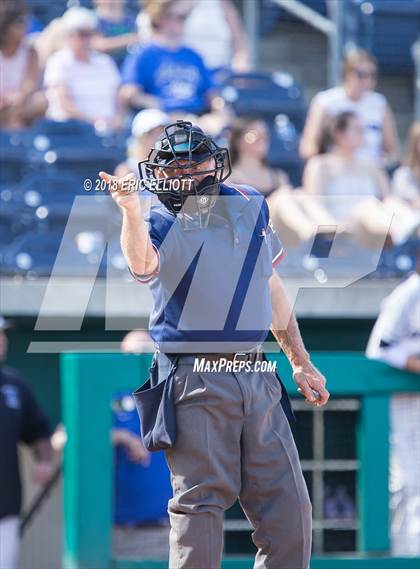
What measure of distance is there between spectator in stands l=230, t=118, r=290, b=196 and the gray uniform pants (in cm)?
334

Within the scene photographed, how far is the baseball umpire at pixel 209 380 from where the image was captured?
3.42m

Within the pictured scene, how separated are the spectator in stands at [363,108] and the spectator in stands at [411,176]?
0.19 m

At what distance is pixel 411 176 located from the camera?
7.31 m

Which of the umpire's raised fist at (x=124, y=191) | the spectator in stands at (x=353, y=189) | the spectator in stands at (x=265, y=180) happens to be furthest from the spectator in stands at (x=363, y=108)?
the umpire's raised fist at (x=124, y=191)

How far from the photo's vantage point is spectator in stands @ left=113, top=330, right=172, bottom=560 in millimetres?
5121

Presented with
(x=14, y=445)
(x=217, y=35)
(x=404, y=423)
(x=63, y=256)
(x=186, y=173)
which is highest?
(x=217, y=35)

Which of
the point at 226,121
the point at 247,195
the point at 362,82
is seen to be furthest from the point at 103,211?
the point at 247,195

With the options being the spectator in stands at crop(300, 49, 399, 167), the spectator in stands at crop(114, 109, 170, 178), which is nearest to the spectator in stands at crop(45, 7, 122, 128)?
the spectator in stands at crop(114, 109, 170, 178)

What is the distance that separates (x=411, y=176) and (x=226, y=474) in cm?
425

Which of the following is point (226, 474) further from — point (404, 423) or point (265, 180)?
point (265, 180)

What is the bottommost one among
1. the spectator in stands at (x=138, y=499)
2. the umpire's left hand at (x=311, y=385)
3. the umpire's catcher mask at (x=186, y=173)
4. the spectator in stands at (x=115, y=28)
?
the spectator in stands at (x=138, y=499)

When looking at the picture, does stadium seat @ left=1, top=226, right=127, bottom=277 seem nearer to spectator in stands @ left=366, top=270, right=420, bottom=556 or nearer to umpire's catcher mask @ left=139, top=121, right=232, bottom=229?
spectator in stands @ left=366, top=270, right=420, bottom=556

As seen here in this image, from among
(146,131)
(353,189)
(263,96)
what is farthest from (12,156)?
(353,189)

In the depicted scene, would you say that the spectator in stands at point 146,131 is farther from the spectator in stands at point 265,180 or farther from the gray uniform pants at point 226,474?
the gray uniform pants at point 226,474
